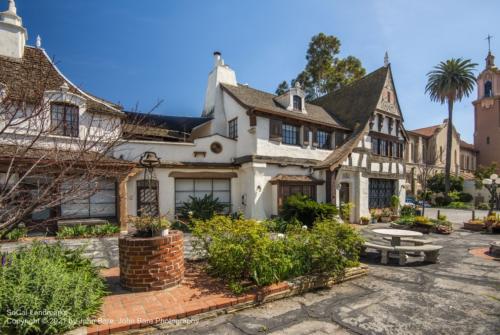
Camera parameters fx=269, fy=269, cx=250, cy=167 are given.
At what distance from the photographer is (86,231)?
1105 centimetres

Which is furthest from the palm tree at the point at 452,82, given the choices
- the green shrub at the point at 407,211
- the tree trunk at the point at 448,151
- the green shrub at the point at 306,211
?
the green shrub at the point at 306,211

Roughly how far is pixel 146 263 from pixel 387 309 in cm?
459

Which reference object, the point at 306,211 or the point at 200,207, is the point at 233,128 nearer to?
the point at 200,207

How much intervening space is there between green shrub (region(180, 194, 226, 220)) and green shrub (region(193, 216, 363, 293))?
697cm

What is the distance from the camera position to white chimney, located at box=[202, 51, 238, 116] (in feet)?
57.6

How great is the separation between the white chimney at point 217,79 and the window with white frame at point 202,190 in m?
5.64

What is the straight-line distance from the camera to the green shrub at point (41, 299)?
3438mm

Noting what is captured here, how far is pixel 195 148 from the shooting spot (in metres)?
14.3

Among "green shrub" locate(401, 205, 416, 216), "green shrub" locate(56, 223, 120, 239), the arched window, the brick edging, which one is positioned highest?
the arched window

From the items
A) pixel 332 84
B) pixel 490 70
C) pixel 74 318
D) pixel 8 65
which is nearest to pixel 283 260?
pixel 74 318

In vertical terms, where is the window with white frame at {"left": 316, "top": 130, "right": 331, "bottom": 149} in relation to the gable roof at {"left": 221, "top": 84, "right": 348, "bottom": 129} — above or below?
below

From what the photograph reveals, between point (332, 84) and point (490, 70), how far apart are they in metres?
30.4

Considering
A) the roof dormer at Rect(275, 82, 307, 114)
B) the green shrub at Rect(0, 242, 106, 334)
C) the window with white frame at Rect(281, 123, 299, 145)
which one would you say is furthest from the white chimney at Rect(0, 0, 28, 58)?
the window with white frame at Rect(281, 123, 299, 145)

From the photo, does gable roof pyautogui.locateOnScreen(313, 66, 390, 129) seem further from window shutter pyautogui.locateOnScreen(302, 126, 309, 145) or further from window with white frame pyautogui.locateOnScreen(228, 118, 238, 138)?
window with white frame pyautogui.locateOnScreen(228, 118, 238, 138)
